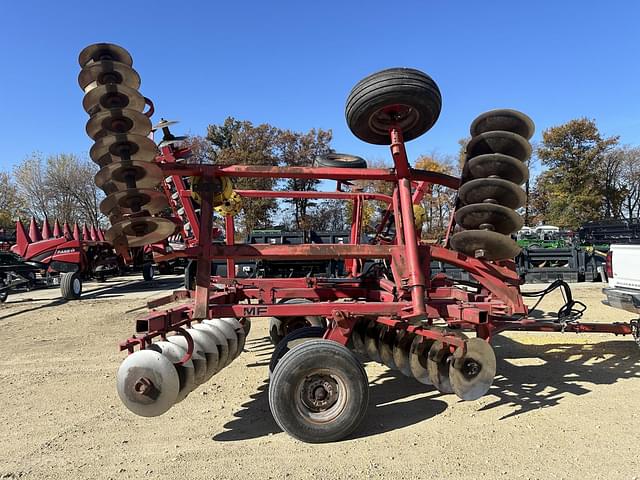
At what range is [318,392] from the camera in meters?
3.55

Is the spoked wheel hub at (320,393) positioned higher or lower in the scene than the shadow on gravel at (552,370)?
higher

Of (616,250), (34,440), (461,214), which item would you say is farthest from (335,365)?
(616,250)

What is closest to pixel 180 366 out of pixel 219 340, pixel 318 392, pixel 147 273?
pixel 219 340

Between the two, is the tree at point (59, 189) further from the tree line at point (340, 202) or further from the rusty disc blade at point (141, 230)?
the rusty disc blade at point (141, 230)

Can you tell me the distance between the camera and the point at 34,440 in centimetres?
366

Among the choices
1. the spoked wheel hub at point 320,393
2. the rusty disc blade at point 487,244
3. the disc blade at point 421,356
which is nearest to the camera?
the spoked wheel hub at point 320,393

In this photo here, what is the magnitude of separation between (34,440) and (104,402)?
0.87m

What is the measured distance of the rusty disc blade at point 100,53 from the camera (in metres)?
3.54

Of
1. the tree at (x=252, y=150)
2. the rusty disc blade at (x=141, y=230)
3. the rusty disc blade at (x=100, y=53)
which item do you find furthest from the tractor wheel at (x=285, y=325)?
the tree at (x=252, y=150)

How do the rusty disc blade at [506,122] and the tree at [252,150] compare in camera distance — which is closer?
the rusty disc blade at [506,122]

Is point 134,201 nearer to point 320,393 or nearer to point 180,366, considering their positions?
point 180,366

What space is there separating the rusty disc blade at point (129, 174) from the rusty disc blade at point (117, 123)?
25 cm

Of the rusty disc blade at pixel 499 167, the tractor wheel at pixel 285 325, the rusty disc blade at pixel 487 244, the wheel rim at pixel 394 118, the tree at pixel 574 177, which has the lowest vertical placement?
Answer: the tractor wheel at pixel 285 325

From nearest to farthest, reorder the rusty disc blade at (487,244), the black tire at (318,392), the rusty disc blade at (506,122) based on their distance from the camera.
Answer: the black tire at (318,392) → the rusty disc blade at (487,244) → the rusty disc blade at (506,122)
